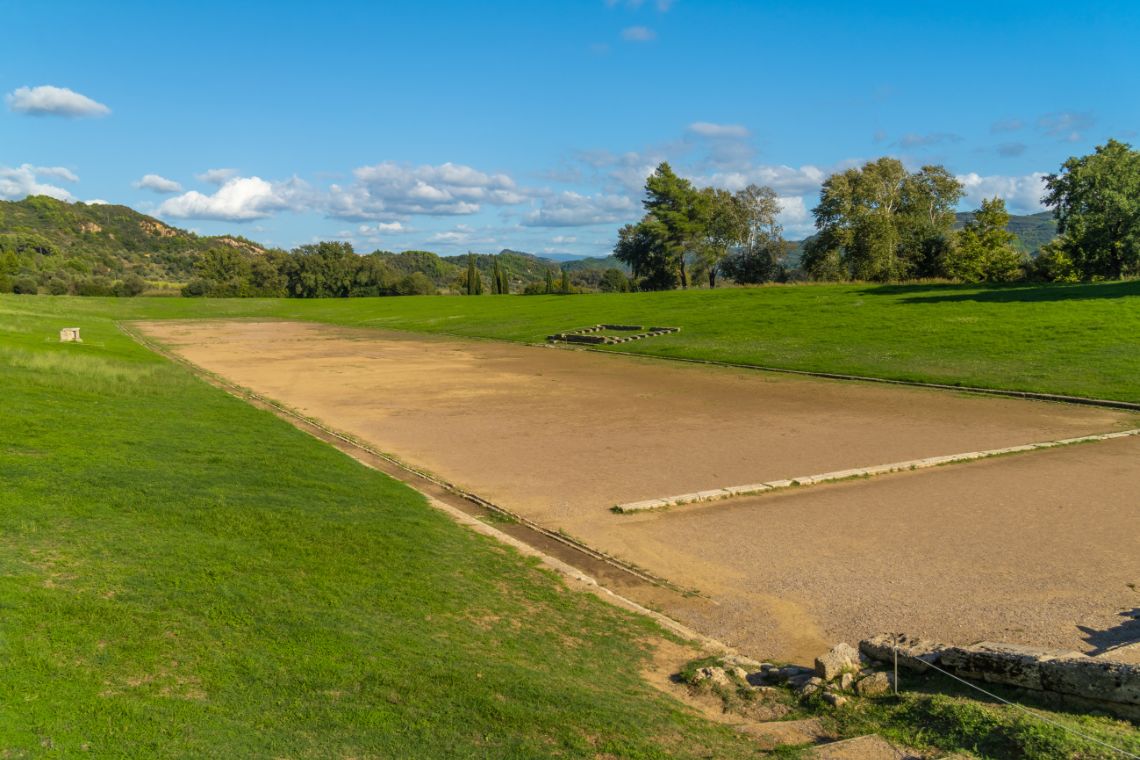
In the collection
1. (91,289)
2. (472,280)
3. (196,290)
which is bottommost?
(91,289)

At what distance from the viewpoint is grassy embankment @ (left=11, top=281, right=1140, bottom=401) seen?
80.4 ft

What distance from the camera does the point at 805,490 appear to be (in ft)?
41.2

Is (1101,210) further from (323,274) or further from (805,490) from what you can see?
(323,274)

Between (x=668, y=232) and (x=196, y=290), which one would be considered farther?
(x=196, y=290)

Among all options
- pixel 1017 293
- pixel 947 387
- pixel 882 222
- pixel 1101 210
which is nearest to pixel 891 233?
pixel 882 222

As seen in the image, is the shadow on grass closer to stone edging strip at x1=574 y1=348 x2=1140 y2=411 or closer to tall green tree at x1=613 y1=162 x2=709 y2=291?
stone edging strip at x1=574 y1=348 x2=1140 y2=411

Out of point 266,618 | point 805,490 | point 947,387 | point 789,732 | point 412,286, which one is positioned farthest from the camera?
point 412,286

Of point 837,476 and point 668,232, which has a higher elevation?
point 668,232

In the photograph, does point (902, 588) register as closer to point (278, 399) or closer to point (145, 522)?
point (145, 522)

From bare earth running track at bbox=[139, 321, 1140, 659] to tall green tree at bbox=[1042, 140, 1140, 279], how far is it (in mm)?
31357

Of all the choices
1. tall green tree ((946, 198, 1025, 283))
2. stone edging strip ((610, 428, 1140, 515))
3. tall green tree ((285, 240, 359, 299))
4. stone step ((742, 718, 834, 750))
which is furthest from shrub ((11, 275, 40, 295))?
stone step ((742, 718, 834, 750))

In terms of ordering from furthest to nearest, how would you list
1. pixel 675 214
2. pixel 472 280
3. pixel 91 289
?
pixel 472 280 → pixel 91 289 → pixel 675 214

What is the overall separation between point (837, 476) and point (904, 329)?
22.6m

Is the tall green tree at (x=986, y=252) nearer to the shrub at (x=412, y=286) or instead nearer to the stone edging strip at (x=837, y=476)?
the stone edging strip at (x=837, y=476)
